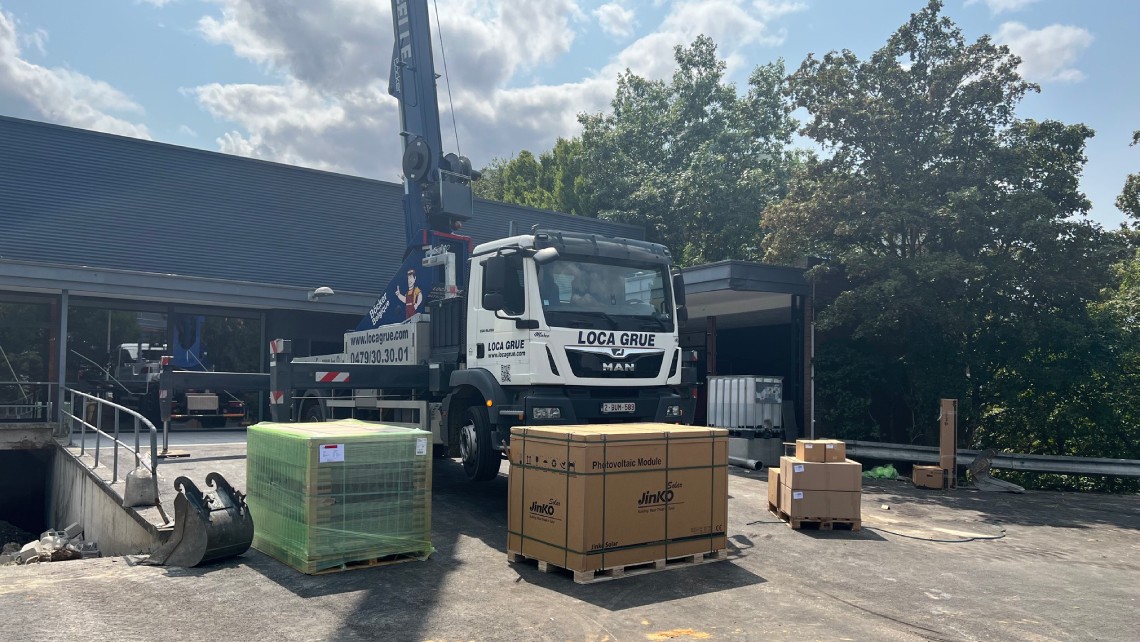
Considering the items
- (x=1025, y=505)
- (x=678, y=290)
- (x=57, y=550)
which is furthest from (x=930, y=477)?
(x=57, y=550)

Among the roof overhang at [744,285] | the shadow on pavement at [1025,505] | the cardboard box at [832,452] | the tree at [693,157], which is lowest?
the shadow on pavement at [1025,505]

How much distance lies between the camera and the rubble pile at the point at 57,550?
9648mm

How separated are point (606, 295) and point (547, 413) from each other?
1.68 metres

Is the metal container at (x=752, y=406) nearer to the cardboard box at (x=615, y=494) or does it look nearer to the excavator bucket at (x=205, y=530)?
the cardboard box at (x=615, y=494)

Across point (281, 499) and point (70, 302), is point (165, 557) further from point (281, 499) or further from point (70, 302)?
point (70, 302)

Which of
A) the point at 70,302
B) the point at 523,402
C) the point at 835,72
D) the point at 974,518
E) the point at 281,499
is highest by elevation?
the point at 835,72

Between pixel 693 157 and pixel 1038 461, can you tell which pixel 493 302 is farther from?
pixel 693 157

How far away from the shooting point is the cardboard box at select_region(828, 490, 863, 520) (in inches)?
389

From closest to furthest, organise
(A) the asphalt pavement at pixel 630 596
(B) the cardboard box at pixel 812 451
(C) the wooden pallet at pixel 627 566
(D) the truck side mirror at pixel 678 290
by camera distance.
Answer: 1. (A) the asphalt pavement at pixel 630 596
2. (C) the wooden pallet at pixel 627 566
3. (B) the cardboard box at pixel 812 451
4. (D) the truck side mirror at pixel 678 290

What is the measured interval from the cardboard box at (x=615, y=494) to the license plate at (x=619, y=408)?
132 centimetres

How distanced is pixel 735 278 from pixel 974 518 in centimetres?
703

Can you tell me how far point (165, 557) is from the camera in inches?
302

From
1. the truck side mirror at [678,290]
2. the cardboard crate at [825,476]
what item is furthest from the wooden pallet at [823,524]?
the truck side mirror at [678,290]

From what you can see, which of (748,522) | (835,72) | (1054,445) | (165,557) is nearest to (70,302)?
(165,557)
